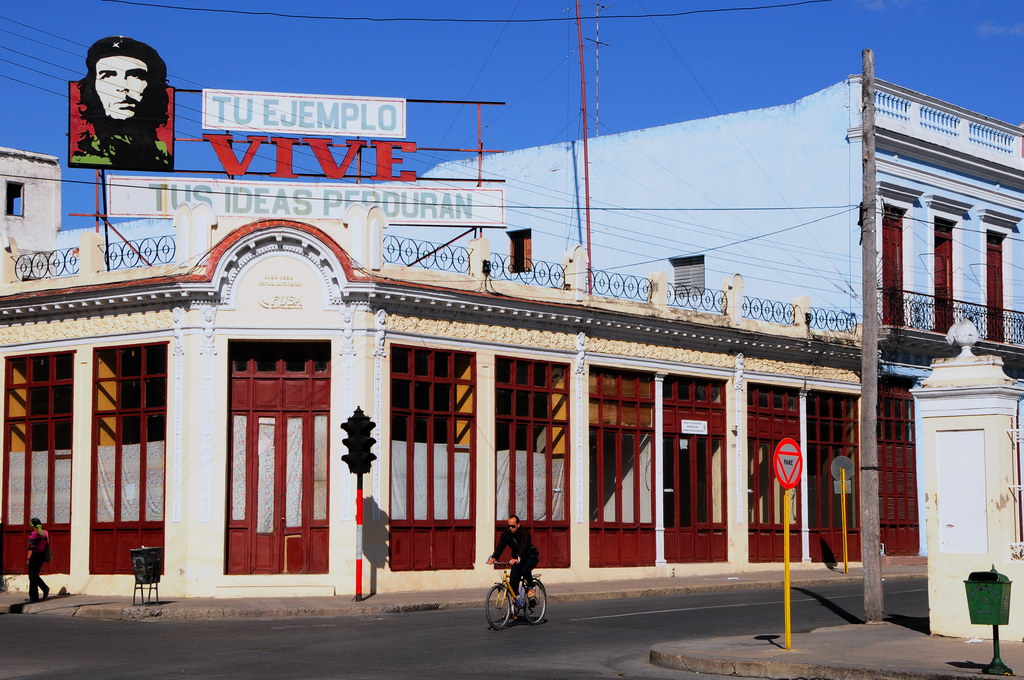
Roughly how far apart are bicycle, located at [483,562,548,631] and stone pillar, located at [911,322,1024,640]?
214 inches

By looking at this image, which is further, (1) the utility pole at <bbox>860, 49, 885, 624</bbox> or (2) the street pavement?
(1) the utility pole at <bbox>860, 49, 885, 624</bbox>

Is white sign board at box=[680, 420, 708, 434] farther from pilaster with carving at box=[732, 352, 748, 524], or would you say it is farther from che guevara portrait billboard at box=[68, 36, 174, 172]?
che guevara portrait billboard at box=[68, 36, 174, 172]

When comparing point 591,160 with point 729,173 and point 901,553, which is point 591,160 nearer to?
point 729,173

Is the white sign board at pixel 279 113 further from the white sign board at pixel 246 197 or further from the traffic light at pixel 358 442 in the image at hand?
the traffic light at pixel 358 442

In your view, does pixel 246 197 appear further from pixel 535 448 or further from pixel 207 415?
pixel 535 448

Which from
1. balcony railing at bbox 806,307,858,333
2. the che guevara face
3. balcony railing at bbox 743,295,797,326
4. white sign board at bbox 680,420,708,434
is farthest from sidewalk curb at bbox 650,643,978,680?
balcony railing at bbox 806,307,858,333

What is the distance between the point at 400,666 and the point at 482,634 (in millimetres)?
3818

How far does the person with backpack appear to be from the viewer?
24.0m

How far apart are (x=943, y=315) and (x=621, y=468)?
38.6 ft

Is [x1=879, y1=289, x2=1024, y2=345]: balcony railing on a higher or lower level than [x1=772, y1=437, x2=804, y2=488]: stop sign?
higher

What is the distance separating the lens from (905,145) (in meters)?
35.9

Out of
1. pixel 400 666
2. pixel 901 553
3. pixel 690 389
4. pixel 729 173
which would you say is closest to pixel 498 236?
pixel 729 173

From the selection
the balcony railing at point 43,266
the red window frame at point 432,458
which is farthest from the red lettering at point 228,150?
the red window frame at point 432,458

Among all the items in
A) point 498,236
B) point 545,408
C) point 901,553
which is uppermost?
point 498,236
